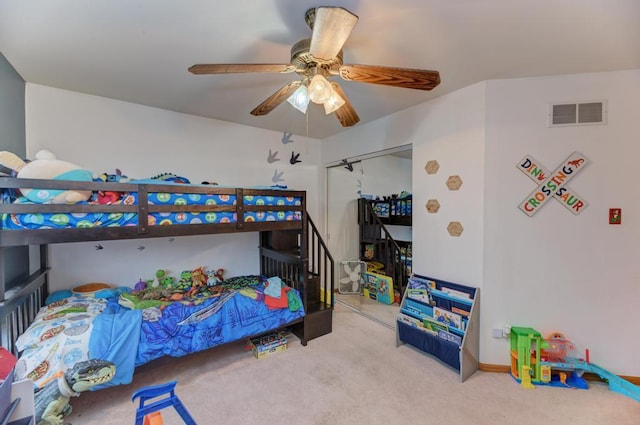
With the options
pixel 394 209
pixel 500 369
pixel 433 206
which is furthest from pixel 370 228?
pixel 500 369

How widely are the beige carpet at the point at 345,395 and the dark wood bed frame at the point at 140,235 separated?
58cm

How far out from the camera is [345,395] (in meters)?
1.96

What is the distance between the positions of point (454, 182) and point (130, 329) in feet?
9.81

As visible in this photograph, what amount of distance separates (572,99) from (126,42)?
345 cm

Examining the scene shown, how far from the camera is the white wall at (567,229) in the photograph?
204cm

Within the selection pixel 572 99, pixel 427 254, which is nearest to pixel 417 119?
pixel 572 99

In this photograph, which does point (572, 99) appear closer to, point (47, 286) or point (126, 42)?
point (126, 42)

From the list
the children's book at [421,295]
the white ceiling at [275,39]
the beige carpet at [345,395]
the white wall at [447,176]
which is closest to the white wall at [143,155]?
the white ceiling at [275,39]

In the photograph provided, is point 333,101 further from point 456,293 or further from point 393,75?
point 456,293

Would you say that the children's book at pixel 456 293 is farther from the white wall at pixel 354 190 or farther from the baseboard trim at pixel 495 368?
the white wall at pixel 354 190

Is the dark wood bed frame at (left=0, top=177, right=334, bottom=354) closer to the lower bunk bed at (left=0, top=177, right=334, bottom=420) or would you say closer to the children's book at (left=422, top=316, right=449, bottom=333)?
the lower bunk bed at (left=0, top=177, right=334, bottom=420)

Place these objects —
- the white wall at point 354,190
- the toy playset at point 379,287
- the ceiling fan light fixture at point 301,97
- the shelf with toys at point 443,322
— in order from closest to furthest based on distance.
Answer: the ceiling fan light fixture at point 301,97
the shelf with toys at point 443,322
the toy playset at point 379,287
the white wall at point 354,190

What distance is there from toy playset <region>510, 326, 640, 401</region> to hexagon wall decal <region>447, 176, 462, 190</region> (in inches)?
53.4

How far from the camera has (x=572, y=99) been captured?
6.98ft
